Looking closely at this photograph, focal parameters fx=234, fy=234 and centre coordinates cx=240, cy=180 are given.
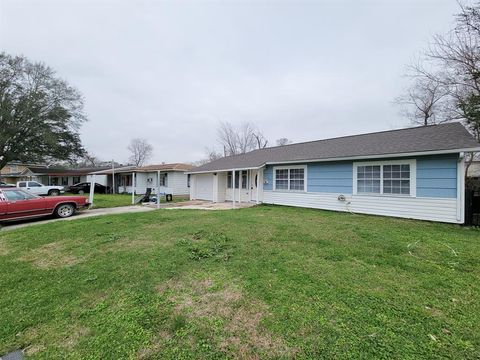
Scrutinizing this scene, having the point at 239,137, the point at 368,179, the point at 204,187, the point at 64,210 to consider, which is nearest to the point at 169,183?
the point at 204,187

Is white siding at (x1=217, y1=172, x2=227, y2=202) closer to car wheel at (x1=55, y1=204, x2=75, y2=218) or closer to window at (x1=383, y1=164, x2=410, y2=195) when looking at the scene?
car wheel at (x1=55, y1=204, x2=75, y2=218)

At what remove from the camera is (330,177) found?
1075cm

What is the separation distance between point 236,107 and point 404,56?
1911cm

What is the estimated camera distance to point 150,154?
56.6 metres

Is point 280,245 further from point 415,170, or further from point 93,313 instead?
point 415,170

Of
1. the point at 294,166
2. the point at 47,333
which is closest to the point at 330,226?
the point at 294,166

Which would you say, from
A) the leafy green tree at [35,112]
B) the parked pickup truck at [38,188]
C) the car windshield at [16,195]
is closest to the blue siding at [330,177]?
the car windshield at [16,195]

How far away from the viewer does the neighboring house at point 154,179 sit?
73.7 feet

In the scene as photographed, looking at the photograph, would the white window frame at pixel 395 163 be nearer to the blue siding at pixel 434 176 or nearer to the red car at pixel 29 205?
the blue siding at pixel 434 176

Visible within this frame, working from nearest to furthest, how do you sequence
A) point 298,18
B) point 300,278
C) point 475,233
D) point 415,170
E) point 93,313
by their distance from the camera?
point 93,313 < point 300,278 < point 475,233 < point 415,170 < point 298,18

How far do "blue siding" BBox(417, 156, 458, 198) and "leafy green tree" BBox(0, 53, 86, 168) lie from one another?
3016cm

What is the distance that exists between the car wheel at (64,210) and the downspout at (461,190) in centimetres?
1510

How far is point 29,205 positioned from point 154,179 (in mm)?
14566

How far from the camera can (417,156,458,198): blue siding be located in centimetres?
767
